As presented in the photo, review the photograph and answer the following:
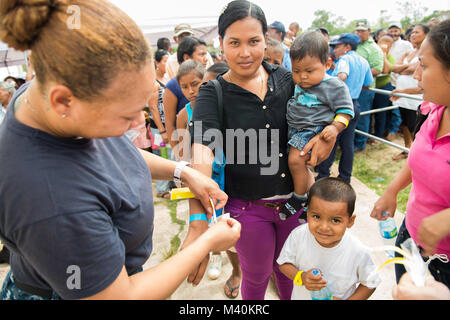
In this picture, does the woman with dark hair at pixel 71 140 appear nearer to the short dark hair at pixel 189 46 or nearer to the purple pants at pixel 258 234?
the purple pants at pixel 258 234

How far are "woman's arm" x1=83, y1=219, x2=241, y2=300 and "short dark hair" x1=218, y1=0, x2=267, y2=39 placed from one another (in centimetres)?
119

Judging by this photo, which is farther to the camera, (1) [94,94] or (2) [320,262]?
(2) [320,262]

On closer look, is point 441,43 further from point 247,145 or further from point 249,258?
point 249,258

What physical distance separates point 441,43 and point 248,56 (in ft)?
3.13

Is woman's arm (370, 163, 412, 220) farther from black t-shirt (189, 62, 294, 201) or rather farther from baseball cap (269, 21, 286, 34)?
baseball cap (269, 21, 286, 34)

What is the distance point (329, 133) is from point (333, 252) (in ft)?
2.50

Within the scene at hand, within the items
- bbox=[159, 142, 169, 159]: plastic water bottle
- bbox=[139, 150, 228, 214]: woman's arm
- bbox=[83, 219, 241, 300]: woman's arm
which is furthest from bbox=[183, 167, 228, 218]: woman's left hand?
bbox=[159, 142, 169, 159]: plastic water bottle

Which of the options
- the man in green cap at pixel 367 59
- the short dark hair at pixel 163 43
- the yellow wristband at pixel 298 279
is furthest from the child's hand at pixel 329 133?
the short dark hair at pixel 163 43

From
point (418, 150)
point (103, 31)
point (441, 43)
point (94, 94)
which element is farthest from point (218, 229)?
point (441, 43)

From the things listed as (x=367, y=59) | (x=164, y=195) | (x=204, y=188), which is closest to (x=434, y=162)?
(x=204, y=188)

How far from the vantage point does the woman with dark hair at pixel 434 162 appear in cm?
131

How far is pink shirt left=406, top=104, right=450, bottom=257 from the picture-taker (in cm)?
140

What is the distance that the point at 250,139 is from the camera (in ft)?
5.69
